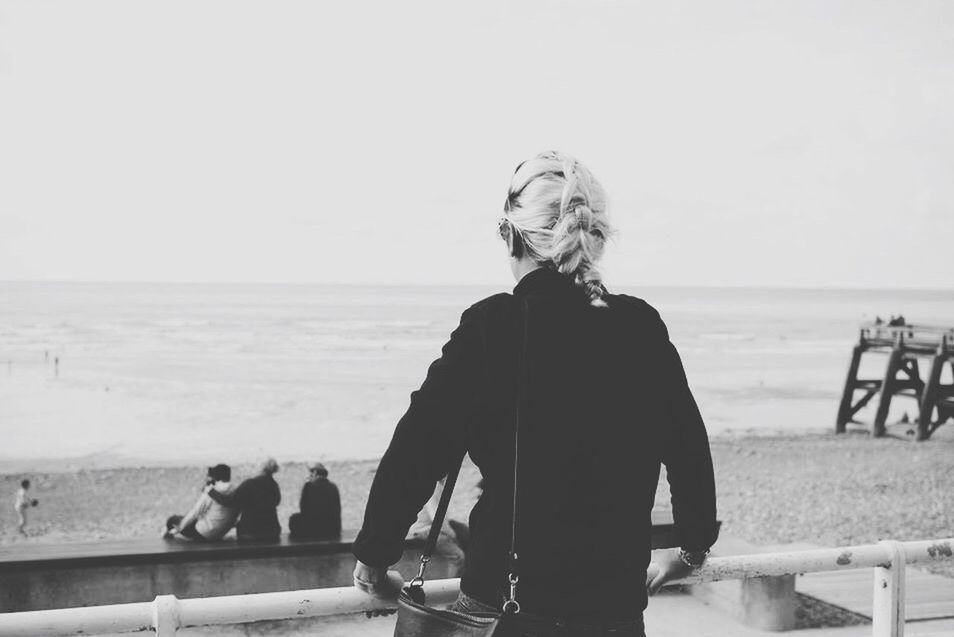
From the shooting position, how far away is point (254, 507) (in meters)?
6.11

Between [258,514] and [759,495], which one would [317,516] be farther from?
[759,495]

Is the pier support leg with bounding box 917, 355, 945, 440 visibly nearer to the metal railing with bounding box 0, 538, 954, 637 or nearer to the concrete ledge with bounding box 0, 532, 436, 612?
the concrete ledge with bounding box 0, 532, 436, 612

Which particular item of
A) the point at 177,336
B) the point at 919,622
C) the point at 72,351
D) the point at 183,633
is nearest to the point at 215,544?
the point at 183,633

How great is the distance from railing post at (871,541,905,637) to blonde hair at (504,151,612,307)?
1.20 metres

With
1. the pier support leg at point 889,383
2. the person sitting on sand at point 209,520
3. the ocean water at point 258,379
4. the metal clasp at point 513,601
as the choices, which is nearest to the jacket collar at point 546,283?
the metal clasp at point 513,601

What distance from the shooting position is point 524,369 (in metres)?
1.41

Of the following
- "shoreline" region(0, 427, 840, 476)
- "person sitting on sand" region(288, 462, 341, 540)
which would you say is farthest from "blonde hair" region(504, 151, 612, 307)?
"shoreline" region(0, 427, 840, 476)

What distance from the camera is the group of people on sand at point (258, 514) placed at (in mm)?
6020

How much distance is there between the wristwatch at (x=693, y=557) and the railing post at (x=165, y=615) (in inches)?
35.0

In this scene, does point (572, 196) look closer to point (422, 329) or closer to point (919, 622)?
point (919, 622)

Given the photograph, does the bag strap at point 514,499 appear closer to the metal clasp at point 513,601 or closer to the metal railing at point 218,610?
the metal clasp at point 513,601

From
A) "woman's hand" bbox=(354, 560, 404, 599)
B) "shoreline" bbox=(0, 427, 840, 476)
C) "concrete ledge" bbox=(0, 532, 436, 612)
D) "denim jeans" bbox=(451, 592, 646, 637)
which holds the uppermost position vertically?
"woman's hand" bbox=(354, 560, 404, 599)

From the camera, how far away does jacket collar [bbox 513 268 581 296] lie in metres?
1.46

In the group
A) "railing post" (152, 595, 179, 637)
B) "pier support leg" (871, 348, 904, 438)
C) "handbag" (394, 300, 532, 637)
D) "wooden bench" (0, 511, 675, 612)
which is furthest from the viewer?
"pier support leg" (871, 348, 904, 438)
